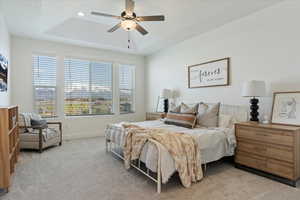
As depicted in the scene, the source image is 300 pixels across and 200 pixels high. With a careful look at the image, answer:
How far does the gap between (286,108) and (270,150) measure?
0.84 m

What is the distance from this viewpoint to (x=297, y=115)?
2861 millimetres

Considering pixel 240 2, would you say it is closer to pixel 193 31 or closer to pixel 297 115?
pixel 193 31

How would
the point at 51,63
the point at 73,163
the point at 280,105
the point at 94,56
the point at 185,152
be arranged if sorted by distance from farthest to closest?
the point at 94,56 → the point at 51,63 → the point at 73,163 → the point at 280,105 → the point at 185,152

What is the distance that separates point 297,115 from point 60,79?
5.68 meters

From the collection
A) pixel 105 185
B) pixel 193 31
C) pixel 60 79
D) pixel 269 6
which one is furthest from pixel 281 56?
pixel 60 79

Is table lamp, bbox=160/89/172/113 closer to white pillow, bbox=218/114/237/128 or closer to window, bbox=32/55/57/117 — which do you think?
white pillow, bbox=218/114/237/128

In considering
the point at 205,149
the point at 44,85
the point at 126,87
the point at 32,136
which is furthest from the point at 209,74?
the point at 44,85

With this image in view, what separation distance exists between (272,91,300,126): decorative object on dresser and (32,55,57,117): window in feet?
18.0

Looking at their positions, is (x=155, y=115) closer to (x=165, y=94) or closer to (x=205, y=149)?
(x=165, y=94)

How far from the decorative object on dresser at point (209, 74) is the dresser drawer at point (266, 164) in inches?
65.4

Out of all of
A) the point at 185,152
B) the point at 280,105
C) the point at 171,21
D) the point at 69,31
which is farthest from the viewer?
the point at 69,31

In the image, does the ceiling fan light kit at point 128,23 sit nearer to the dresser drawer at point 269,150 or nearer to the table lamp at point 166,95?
the table lamp at point 166,95

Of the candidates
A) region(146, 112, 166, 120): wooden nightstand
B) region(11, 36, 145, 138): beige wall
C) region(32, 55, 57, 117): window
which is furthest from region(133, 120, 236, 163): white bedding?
region(32, 55, 57, 117): window

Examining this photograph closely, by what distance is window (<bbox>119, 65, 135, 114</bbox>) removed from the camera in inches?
253
